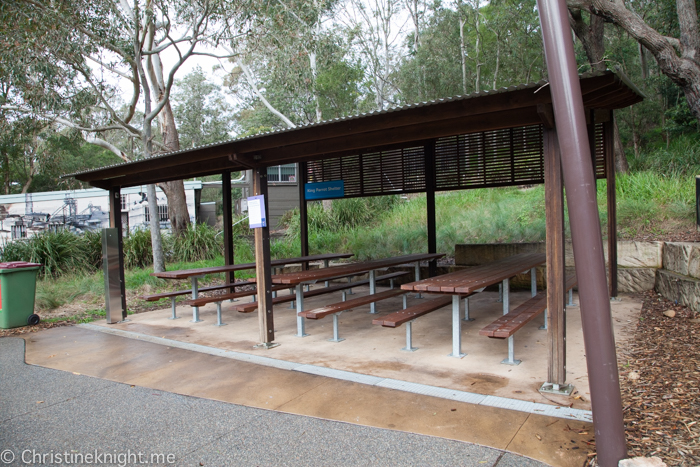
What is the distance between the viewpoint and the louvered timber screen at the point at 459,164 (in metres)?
7.84

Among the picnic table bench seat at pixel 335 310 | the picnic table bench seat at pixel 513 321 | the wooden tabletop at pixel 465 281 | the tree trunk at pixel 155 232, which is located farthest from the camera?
the tree trunk at pixel 155 232

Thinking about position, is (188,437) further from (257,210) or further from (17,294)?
(17,294)

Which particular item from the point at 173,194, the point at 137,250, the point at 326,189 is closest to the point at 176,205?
the point at 173,194

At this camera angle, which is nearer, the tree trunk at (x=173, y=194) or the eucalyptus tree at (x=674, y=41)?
the eucalyptus tree at (x=674, y=41)

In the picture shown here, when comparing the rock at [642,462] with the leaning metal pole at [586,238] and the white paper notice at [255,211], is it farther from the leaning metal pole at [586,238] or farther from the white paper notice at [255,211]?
Result: the white paper notice at [255,211]

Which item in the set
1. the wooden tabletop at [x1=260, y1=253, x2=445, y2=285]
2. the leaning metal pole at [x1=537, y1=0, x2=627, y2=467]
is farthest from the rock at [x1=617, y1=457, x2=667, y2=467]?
the wooden tabletop at [x1=260, y1=253, x2=445, y2=285]

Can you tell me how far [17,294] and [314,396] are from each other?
18.4 feet

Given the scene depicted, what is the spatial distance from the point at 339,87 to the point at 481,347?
18.8m

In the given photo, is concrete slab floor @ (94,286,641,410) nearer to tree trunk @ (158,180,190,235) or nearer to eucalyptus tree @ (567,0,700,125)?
eucalyptus tree @ (567,0,700,125)

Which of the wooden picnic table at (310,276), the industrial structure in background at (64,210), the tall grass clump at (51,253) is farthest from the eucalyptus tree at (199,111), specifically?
the wooden picnic table at (310,276)

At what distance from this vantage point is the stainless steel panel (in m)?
7.05

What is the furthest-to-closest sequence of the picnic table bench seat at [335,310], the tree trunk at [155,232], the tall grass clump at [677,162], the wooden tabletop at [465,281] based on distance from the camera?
1. the tree trunk at [155,232]
2. the tall grass clump at [677,162]
3. the picnic table bench seat at [335,310]
4. the wooden tabletop at [465,281]

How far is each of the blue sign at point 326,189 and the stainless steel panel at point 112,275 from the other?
12.4ft

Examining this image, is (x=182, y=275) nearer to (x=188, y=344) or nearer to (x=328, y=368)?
(x=188, y=344)
